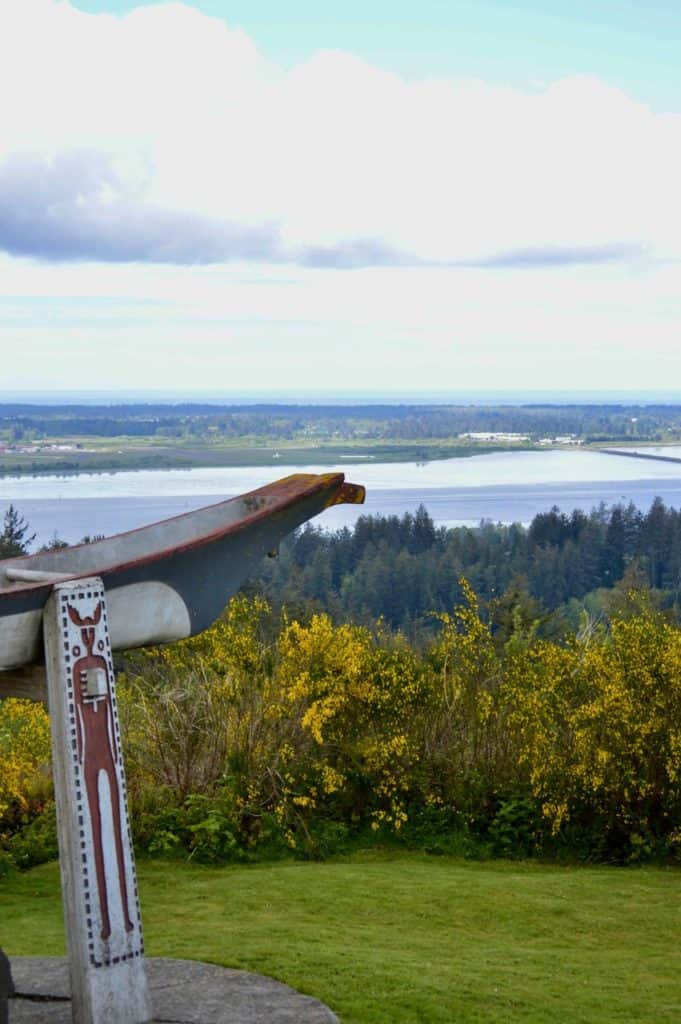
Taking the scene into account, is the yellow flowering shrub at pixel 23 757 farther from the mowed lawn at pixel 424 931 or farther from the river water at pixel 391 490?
the river water at pixel 391 490

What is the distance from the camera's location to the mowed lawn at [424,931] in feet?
20.2

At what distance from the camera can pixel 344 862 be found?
34.5 ft

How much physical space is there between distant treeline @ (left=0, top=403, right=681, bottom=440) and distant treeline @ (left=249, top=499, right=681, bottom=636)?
57.1m

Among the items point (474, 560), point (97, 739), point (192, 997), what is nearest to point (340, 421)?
point (474, 560)

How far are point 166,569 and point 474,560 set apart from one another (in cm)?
6270

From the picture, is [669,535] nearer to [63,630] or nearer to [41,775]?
[41,775]

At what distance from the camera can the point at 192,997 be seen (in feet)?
19.3

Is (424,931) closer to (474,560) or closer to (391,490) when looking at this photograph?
(474,560)

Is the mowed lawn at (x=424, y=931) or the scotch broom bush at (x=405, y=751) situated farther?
the scotch broom bush at (x=405, y=751)

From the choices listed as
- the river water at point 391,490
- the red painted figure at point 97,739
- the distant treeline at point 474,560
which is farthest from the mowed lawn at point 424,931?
the river water at point 391,490

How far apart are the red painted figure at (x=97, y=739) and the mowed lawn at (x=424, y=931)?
4.22 feet

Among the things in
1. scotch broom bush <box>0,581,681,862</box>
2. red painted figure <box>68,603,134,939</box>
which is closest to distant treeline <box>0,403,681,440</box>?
scotch broom bush <box>0,581,681,862</box>

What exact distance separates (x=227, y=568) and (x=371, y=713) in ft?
19.1

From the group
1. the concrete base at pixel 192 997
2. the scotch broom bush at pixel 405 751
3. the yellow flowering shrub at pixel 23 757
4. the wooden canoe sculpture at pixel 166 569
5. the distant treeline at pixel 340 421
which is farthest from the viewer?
the distant treeline at pixel 340 421
